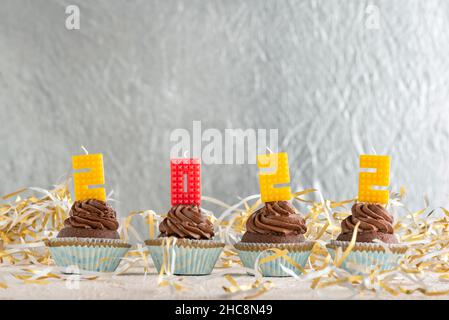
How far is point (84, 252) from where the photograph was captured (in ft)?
3.93

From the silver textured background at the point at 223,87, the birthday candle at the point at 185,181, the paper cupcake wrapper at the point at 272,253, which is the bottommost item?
the paper cupcake wrapper at the point at 272,253

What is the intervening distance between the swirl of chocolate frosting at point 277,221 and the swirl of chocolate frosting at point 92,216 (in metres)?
0.26

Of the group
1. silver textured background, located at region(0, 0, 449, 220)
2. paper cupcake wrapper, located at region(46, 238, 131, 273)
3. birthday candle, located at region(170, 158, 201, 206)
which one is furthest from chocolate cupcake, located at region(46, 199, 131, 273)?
silver textured background, located at region(0, 0, 449, 220)

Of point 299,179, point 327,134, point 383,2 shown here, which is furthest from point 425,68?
point 299,179

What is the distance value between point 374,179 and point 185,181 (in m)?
0.34

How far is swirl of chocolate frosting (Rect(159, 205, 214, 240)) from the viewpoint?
1.20 m

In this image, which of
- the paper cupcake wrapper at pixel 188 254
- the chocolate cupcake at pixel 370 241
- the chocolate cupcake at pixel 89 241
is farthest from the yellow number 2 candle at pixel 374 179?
the chocolate cupcake at pixel 89 241

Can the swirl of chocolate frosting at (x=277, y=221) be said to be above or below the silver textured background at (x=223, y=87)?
below

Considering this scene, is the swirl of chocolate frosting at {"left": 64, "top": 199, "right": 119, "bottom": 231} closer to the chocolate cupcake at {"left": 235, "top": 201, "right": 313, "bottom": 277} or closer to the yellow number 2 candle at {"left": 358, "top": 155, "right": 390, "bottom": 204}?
the chocolate cupcake at {"left": 235, "top": 201, "right": 313, "bottom": 277}

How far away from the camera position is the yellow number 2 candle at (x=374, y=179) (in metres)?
1.21

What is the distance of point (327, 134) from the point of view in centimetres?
195

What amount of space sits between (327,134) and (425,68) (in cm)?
36

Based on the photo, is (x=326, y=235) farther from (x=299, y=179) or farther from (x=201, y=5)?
(x=201, y=5)

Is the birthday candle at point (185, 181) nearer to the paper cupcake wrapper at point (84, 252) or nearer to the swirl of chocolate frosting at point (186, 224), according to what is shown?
the swirl of chocolate frosting at point (186, 224)
